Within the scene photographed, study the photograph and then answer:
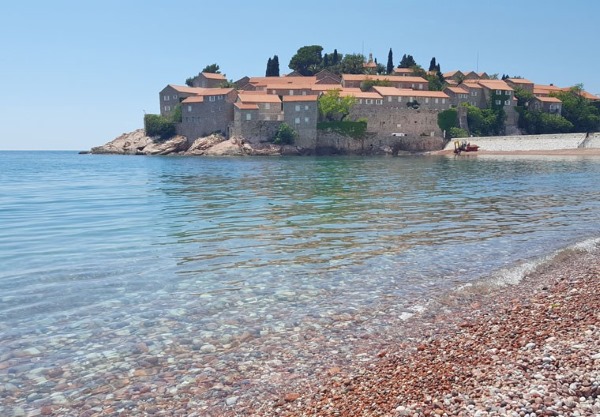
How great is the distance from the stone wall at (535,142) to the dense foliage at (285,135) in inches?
1334

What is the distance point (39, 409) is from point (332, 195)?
76.0 ft

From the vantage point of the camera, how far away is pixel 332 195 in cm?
2817

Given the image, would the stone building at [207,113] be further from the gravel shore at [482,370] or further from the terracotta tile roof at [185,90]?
the gravel shore at [482,370]

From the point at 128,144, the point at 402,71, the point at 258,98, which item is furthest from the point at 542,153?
the point at 128,144

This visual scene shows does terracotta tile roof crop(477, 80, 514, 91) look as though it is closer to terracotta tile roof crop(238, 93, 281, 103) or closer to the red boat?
the red boat

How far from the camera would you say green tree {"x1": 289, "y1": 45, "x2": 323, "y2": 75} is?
125 m

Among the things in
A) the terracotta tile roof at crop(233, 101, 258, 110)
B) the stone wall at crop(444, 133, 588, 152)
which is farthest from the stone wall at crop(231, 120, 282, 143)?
the stone wall at crop(444, 133, 588, 152)

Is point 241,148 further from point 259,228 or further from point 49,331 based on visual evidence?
point 49,331

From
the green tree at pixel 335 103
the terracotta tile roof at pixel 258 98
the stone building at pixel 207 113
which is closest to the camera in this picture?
the green tree at pixel 335 103

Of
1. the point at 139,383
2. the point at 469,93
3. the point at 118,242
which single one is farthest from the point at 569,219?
the point at 469,93

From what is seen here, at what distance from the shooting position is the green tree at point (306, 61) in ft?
411

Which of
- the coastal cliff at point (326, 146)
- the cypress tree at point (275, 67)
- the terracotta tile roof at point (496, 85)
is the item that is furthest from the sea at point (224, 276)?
the cypress tree at point (275, 67)

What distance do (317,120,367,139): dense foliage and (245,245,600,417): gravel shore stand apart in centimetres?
8522

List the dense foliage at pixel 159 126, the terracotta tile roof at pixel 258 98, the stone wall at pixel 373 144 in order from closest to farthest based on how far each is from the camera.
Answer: the stone wall at pixel 373 144 → the terracotta tile roof at pixel 258 98 → the dense foliage at pixel 159 126
